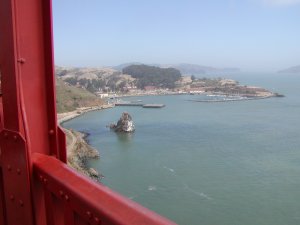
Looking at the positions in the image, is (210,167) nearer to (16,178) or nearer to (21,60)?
(16,178)

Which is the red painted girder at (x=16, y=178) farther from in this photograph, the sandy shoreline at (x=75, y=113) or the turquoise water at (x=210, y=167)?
the sandy shoreline at (x=75, y=113)

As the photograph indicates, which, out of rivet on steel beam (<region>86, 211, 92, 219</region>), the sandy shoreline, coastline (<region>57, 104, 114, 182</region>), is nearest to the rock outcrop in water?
coastline (<region>57, 104, 114, 182</region>)

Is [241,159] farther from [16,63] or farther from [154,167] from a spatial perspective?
[16,63]

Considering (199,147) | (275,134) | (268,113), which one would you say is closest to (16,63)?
(199,147)

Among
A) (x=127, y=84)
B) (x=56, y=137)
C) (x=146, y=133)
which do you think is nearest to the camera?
(x=56, y=137)

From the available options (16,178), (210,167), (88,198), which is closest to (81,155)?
(210,167)

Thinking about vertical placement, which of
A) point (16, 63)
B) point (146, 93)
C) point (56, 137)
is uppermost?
point (16, 63)

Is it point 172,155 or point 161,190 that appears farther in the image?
point 172,155

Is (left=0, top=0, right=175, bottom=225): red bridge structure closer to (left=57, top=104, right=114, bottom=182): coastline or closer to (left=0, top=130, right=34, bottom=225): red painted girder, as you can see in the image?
(left=0, top=130, right=34, bottom=225): red painted girder
